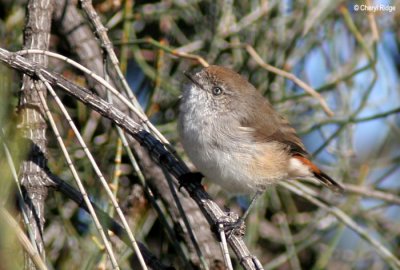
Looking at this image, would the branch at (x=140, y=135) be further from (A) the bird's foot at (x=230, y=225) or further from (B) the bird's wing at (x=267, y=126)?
(B) the bird's wing at (x=267, y=126)

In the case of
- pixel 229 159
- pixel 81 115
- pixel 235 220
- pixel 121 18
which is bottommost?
pixel 235 220

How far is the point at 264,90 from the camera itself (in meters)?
3.83

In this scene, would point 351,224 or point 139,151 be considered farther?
point 351,224

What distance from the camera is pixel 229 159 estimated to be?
322cm

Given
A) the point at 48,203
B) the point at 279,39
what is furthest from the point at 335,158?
the point at 48,203

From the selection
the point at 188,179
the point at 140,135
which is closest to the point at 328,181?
the point at 188,179

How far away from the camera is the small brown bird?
Result: 10.3ft

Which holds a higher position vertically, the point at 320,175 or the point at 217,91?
the point at 217,91

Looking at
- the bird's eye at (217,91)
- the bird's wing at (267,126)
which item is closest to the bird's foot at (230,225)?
the bird's wing at (267,126)

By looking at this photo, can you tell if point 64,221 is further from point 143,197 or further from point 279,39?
point 279,39

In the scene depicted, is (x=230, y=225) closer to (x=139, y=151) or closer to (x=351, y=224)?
(x=139, y=151)

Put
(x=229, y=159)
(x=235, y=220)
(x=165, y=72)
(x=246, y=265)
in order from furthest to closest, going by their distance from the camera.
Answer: (x=165, y=72), (x=229, y=159), (x=235, y=220), (x=246, y=265)

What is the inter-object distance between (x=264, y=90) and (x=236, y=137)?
0.62 m

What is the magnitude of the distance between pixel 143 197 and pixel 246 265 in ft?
3.03
